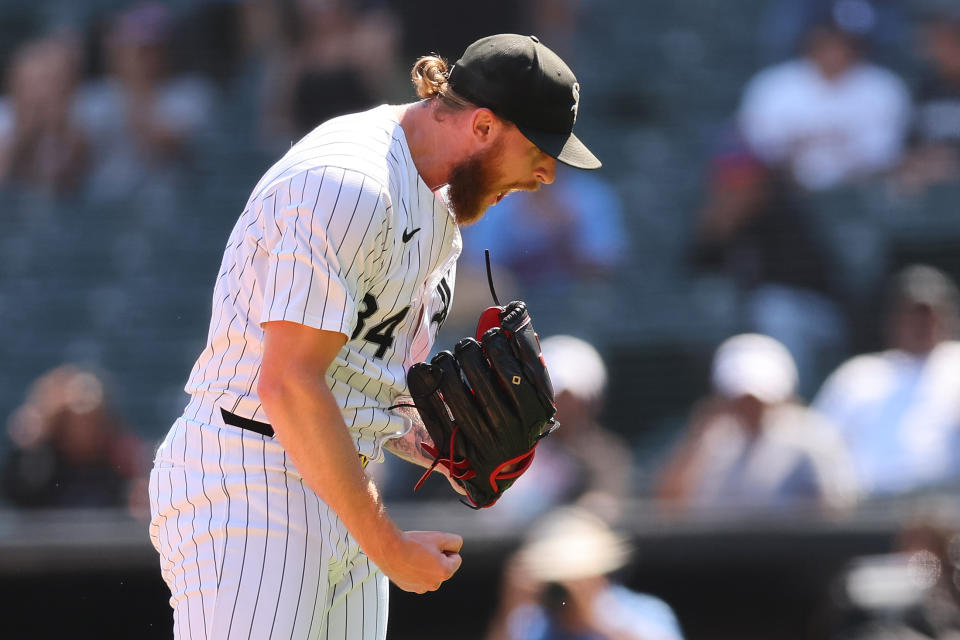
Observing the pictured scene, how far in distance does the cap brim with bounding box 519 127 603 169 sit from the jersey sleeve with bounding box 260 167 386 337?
346 mm

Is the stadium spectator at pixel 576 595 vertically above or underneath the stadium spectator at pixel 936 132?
underneath

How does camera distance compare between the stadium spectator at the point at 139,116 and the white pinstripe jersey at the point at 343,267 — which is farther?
the stadium spectator at the point at 139,116

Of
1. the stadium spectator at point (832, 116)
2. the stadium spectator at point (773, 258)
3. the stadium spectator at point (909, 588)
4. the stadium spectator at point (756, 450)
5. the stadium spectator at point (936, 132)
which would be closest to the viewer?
the stadium spectator at point (909, 588)

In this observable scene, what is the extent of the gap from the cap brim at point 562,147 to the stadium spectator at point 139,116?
24.4 ft

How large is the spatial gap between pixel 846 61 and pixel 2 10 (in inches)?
272

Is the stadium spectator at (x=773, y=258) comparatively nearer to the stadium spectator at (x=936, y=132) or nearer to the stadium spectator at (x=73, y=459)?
the stadium spectator at (x=936, y=132)

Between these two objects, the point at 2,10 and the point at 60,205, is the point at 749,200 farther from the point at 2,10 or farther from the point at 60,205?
the point at 2,10

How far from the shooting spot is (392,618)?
539 centimetres

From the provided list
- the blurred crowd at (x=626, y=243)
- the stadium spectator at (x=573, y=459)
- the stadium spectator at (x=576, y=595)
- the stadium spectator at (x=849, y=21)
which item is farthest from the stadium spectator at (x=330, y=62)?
the stadium spectator at (x=576, y=595)

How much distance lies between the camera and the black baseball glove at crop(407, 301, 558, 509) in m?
2.52

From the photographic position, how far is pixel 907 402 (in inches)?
245

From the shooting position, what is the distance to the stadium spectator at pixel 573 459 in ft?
19.4

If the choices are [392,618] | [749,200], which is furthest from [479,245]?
[392,618]

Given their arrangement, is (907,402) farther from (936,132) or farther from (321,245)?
(321,245)
